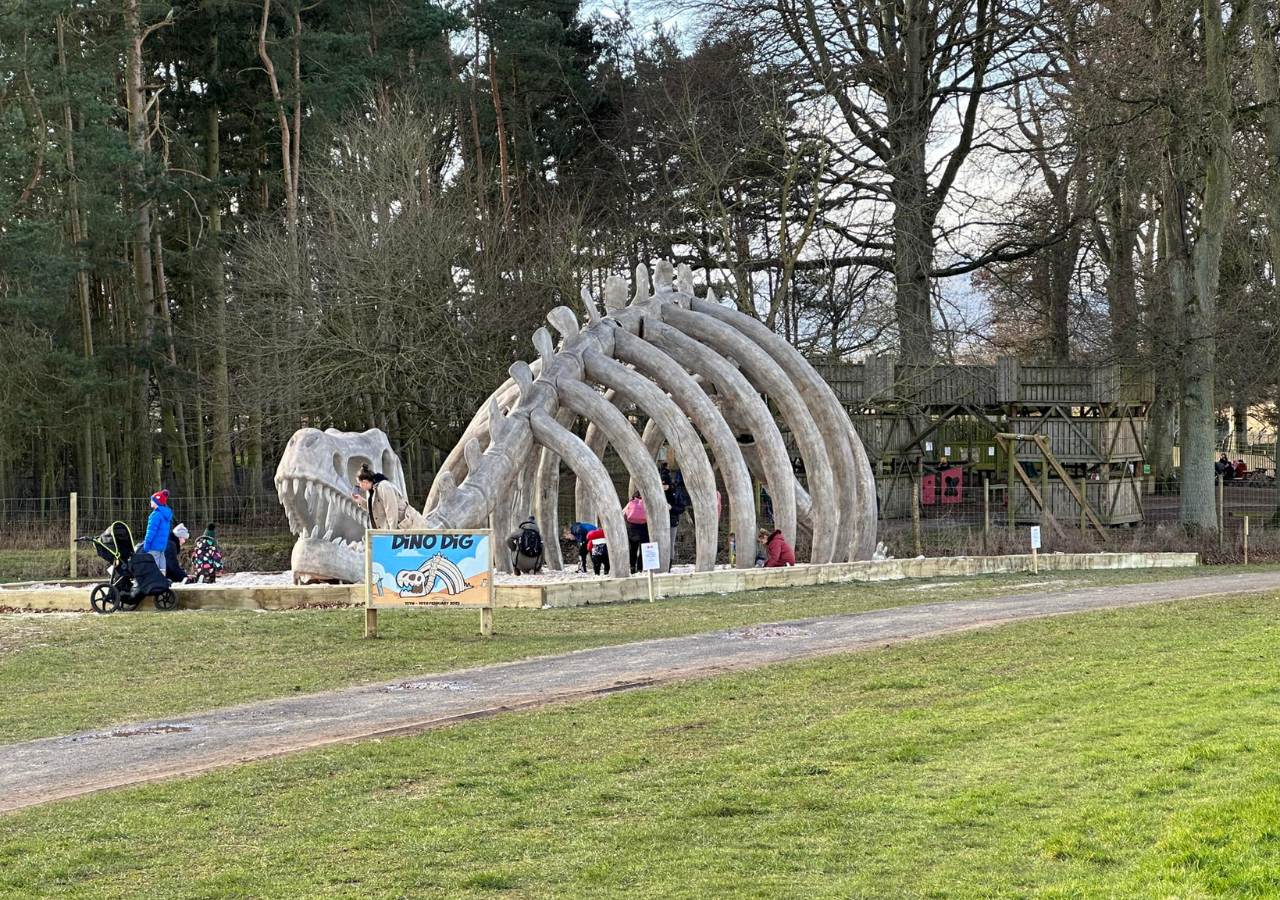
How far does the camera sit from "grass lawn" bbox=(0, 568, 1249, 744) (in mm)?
12703

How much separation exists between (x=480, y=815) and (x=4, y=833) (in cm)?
243

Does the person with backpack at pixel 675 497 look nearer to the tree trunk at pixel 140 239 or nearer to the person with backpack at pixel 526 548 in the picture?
the person with backpack at pixel 526 548

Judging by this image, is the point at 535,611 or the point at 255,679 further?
the point at 535,611

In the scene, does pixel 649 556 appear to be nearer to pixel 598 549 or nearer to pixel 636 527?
pixel 598 549

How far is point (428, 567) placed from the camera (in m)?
15.7

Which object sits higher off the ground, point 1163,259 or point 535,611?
point 1163,259

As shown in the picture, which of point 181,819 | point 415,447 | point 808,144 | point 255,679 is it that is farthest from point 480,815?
point 415,447

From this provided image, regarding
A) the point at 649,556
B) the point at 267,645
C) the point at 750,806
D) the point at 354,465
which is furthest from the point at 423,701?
the point at 354,465

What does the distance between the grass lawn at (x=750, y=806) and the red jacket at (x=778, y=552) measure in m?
10.6

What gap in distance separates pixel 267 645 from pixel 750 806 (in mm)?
8271

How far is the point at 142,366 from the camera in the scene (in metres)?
39.0

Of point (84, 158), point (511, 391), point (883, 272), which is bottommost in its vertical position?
point (511, 391)

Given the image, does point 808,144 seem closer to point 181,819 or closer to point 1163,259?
point 1163,259

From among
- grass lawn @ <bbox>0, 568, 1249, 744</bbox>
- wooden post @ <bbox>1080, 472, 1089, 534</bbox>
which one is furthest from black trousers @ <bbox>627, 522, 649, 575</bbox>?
wooden post @ <bbox>1080, 472, 1089, 534</bbox>
